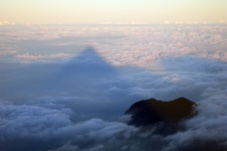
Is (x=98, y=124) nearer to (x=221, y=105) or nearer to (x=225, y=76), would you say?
(x=221, y=105)

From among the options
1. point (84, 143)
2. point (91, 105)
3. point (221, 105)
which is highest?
point (91, 105)

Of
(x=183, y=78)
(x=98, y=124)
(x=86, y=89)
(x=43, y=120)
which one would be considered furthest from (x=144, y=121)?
(x=86, y=89)

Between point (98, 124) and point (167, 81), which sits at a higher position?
point (167, 81)

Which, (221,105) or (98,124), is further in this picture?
(98,124)

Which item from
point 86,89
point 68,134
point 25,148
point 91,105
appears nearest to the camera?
point 68,134

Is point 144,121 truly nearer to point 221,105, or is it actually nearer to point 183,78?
point 221,105

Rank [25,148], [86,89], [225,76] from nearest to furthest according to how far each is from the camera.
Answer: [25,148]
[225,76]
[86,89]
